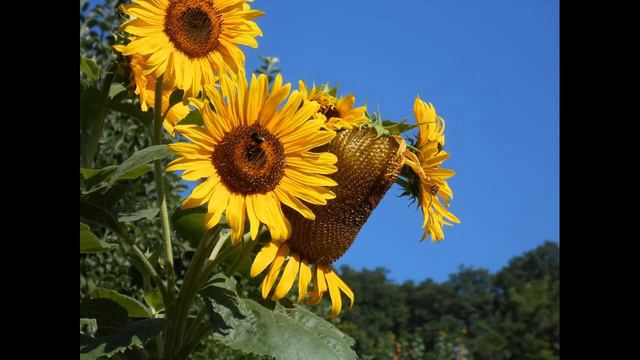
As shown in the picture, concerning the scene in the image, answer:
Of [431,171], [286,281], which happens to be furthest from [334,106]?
[286,281]

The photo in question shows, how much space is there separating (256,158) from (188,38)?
15.5 inches

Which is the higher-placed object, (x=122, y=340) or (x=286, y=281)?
(x=286, y=281)

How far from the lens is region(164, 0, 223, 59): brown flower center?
5.90 ft

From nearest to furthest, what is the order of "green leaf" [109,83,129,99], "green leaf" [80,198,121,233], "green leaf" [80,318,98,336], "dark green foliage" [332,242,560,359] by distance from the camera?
"green leaf" [80,198,121,233]
"green leaf" [80,318,98,336]
"green leaf" [109,83,129,99]
"dark green foliage" [332,242,560,359]

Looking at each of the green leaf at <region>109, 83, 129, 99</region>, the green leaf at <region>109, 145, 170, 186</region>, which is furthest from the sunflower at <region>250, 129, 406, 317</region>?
the green leaf at <region>109, 83, 129, 99</region>

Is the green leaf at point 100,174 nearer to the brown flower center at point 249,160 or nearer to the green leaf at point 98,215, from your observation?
the green leaf at point 98,215

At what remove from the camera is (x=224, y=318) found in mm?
1658

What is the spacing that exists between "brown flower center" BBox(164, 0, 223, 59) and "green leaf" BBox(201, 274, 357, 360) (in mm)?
494

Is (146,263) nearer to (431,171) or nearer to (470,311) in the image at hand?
(431,171)

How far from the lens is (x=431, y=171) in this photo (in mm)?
1856

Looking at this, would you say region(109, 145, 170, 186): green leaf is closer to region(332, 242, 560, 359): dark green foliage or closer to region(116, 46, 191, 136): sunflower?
region(116, 46, 191, 136): sunflower
